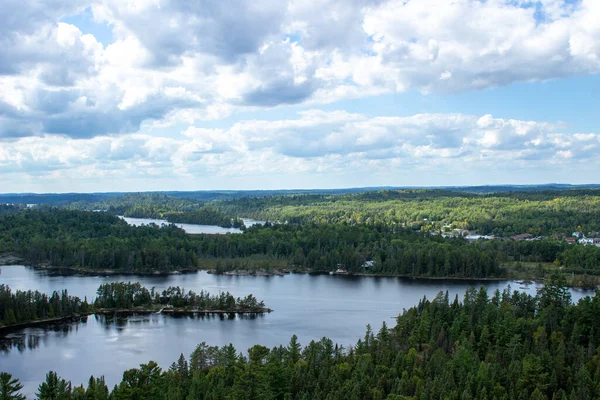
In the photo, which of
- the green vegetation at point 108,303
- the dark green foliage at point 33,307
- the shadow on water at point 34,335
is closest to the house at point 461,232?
the green vegetation at point 108,303

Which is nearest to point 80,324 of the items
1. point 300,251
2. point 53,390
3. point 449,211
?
point 53,390

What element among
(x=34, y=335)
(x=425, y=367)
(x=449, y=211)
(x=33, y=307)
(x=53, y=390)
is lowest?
(x=34, y=335)

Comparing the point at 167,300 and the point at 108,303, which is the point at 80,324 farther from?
the point at 167,300

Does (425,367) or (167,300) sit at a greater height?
(425,367)

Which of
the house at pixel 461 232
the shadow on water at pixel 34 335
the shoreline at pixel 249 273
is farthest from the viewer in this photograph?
the house at pixel 461 232

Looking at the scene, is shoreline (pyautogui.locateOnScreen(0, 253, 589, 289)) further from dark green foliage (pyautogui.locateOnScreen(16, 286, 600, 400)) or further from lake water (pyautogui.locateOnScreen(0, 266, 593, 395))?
dark green foliage (pyautogui.locateOnScreen(16, 286, 600, 400))

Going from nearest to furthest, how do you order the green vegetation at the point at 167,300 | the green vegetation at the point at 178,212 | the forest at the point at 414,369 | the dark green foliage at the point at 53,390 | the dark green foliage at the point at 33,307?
1. the dark green foliage at the point at 53,390
2. the forest at the point at 414,369
3. the dark green foliage at the point at 33,307
4. the green vegetation at the point at 167,300
5. the green vegetation at the point at 178,212

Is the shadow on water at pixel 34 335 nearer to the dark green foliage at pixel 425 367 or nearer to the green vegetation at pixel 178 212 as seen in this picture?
the dark green foliage at pixel 425 367
